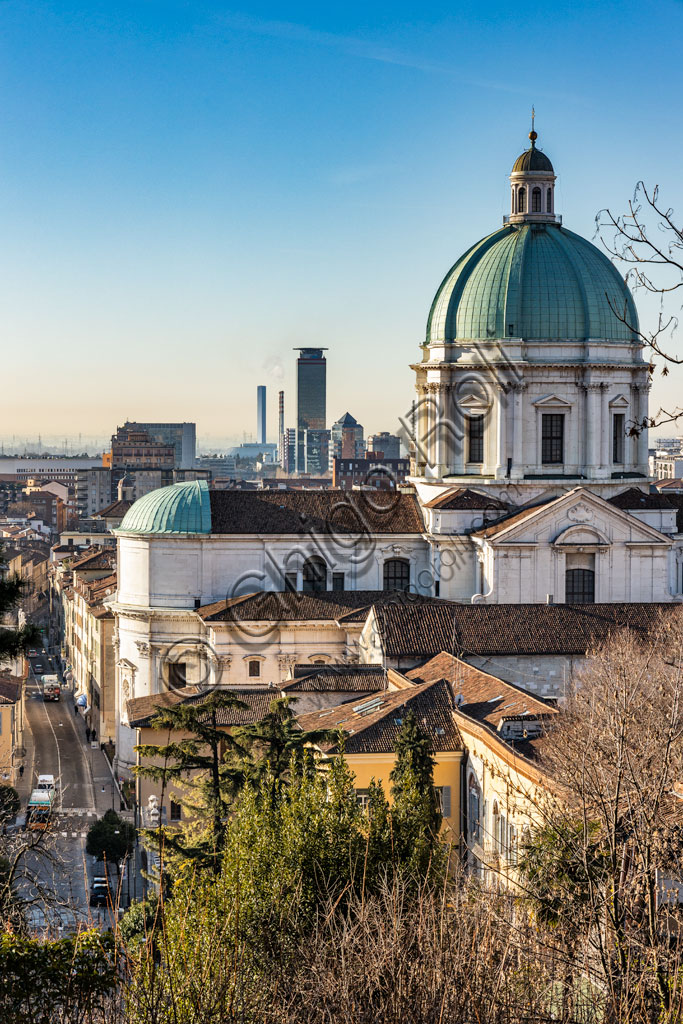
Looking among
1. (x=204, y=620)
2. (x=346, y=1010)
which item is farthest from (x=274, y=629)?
(x=346, y=1010)

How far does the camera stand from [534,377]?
46.9 meters

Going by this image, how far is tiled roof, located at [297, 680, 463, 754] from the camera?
28.1m

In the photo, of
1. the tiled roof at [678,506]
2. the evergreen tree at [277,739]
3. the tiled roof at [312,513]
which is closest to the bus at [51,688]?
the tiled roof at [312,513]

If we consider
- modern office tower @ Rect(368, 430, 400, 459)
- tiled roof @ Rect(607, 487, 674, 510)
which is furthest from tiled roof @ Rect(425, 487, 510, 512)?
modern office tower @ Rect(368, 430, 400, 459)

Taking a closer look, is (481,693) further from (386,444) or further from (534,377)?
(386,444)

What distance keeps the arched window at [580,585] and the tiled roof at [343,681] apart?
8507 millimetres

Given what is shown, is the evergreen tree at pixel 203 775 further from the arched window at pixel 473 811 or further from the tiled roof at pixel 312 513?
the tiled roof at pixel 312 513

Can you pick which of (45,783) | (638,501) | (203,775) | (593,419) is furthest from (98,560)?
(203,775)

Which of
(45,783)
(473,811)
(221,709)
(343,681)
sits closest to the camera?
(473,811)

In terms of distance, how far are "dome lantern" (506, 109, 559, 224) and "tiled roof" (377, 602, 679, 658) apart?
15753 mm

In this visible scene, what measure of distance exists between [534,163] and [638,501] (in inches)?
497

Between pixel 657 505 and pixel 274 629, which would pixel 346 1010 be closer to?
pixel 274 629

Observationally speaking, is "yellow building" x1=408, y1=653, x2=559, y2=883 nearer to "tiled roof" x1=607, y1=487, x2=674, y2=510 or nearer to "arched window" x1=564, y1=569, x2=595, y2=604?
"arched window" x1=564, y1=569, x2=595, y2=604

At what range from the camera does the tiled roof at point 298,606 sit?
4359 centimetres
